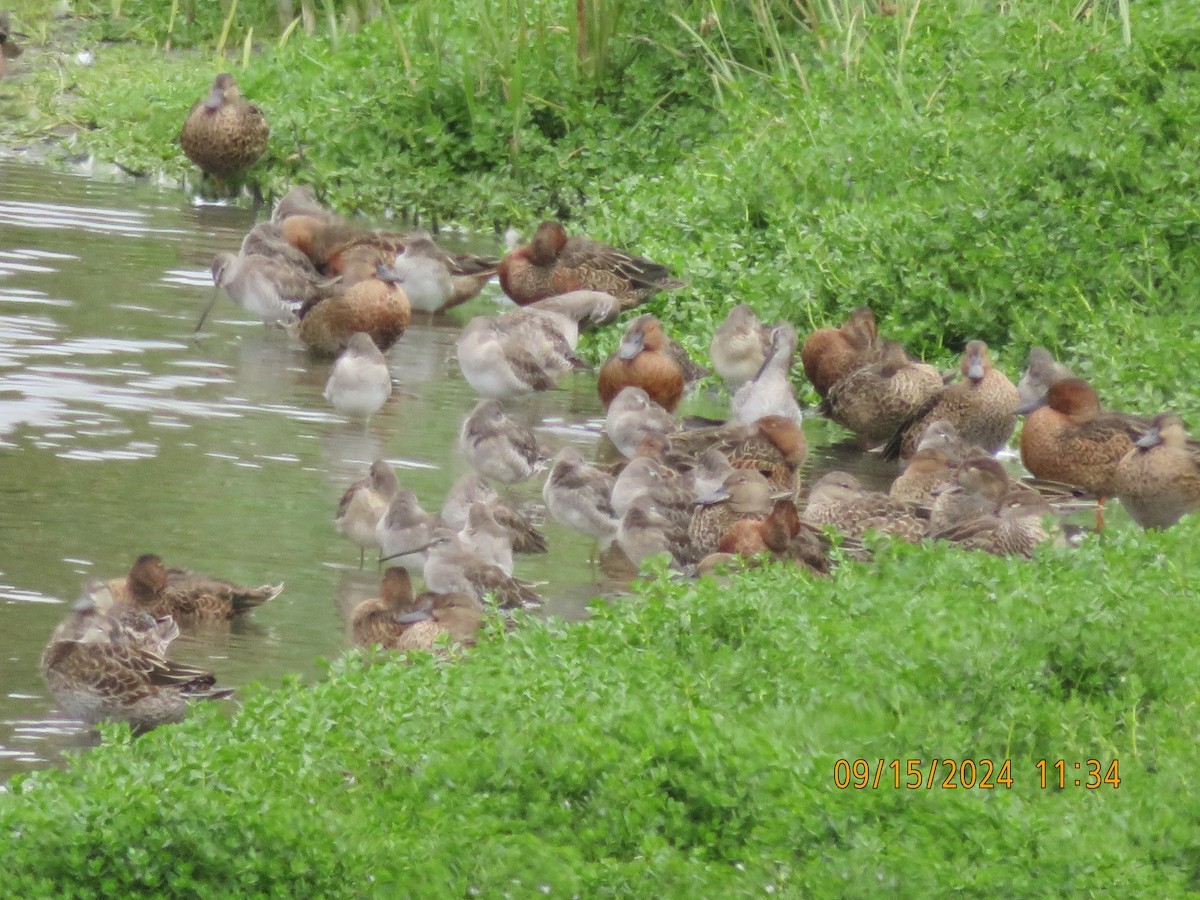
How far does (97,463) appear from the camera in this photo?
9.63 meters

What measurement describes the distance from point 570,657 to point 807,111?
34.4ft

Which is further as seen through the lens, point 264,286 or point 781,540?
point 264,286

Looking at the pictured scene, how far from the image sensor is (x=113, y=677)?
666 cm

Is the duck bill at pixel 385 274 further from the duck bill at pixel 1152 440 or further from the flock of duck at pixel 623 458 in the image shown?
the duck bill at pixel 1152 440

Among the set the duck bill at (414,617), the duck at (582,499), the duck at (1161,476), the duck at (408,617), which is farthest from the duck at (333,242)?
the duck bill at (414,617)

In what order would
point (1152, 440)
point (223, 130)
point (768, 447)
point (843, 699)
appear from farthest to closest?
point (223, 130)
point (768, 447)
point (1152, 440)
point (843, 699)

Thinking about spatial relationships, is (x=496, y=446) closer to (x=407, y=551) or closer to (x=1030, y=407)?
(x=407, y=551)

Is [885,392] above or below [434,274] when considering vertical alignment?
above

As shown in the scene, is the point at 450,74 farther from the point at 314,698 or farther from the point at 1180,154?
the point at 314,698

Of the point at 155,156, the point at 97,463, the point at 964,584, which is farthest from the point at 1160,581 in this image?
the point at 155,156

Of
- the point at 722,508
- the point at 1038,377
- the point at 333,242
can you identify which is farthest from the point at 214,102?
the point at 722,508

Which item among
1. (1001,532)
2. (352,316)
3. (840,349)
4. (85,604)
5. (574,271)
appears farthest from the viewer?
(574,271)

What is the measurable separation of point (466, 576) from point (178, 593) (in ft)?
3.73

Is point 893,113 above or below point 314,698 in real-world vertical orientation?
above
